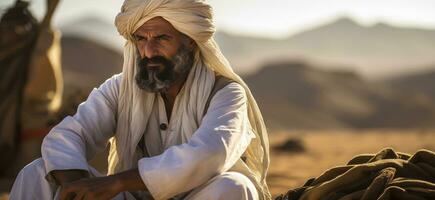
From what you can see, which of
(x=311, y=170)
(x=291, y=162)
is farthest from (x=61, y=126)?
(x=291, y=162)

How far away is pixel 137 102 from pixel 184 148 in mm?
650

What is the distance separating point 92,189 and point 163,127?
2.28 ft

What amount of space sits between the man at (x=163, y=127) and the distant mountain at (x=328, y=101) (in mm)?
20811

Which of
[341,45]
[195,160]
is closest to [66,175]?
[195,160]

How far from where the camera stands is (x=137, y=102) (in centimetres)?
455

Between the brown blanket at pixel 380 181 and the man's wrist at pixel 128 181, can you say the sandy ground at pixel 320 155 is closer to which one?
the brown blanket at pixel 380 181

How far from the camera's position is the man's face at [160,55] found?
442 cm

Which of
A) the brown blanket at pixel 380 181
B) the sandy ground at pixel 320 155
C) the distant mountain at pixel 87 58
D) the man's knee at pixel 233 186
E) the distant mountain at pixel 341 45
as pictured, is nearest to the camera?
the man's knee at pixel 233 186

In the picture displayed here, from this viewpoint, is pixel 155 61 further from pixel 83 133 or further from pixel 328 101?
pixel 328 101

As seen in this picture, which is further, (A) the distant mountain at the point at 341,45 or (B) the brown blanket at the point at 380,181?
(A) the distant mountain at the point at 341,45

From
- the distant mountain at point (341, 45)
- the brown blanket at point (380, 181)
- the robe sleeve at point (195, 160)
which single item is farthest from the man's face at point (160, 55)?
the distant mountain at point (341, 45)

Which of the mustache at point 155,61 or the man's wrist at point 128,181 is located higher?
the mustache at point 155,61

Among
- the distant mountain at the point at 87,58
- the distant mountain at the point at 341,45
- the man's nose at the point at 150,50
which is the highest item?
the man's nose at the point at 150,50

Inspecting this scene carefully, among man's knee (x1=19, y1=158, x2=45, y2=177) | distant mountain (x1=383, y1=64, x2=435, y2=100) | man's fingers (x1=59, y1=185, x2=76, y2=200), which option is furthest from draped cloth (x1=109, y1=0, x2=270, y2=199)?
distant mountain (x1=383, y1=64, x2=435, y2=100)
